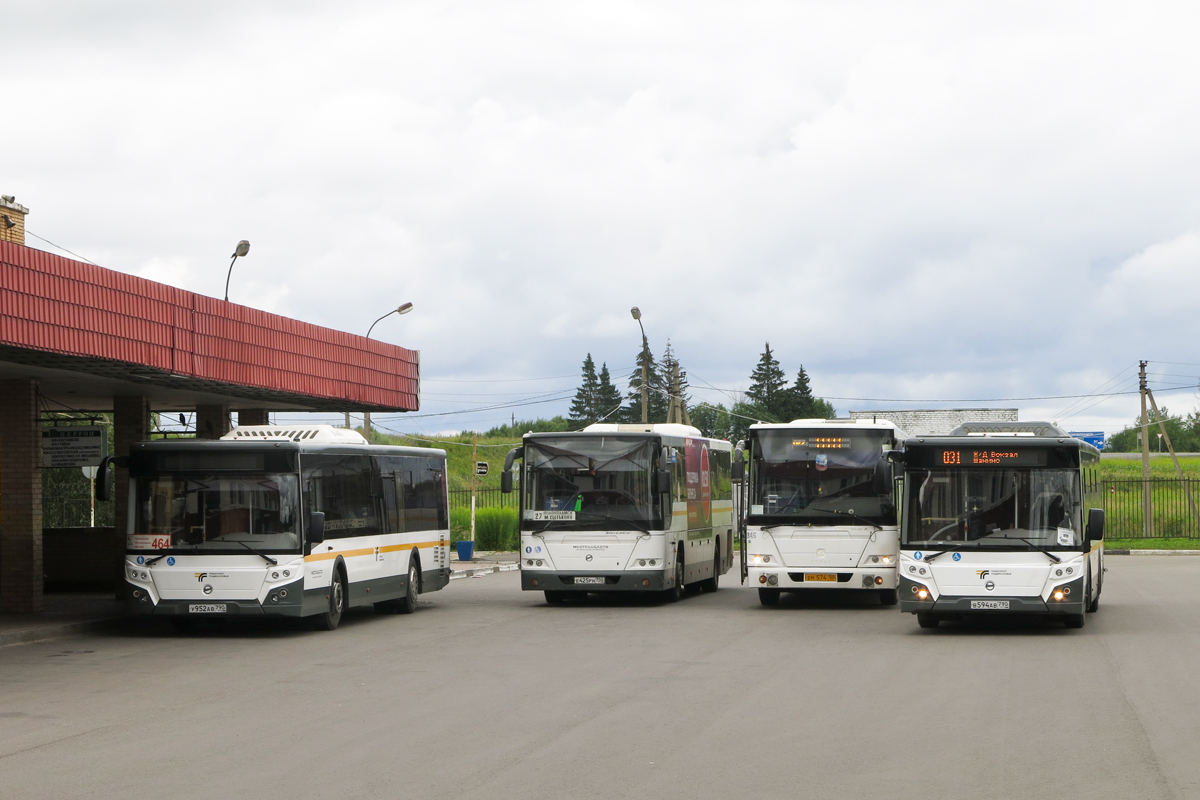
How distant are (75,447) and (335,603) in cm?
887

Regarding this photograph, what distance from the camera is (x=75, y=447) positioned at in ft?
87.4

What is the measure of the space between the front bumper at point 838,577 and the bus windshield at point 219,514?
791cm

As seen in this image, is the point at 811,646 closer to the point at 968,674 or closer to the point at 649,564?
the point at 968,674

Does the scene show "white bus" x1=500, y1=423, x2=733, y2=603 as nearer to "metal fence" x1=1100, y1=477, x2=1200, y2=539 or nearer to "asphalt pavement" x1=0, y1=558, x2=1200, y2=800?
"asphalt pavement" x1=0, y1=558, x2=1200, y2=800

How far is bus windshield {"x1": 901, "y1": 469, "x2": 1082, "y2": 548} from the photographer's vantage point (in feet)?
59.9

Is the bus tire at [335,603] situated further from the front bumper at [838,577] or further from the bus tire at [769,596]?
the bus tire at [769,596]

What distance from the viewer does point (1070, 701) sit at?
12.1 metres

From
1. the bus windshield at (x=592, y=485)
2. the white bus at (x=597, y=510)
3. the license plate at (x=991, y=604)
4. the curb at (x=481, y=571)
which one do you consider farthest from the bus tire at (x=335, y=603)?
the curb at (x=481, y=571)

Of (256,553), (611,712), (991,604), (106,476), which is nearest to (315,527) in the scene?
(256,553)

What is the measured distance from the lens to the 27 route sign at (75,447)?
86.6ft

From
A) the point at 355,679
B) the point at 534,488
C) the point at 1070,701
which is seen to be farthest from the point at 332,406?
the point at 1070,701

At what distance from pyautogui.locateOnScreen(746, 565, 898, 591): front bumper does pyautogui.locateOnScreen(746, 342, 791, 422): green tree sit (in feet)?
316

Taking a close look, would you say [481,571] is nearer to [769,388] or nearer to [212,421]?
[212,421]

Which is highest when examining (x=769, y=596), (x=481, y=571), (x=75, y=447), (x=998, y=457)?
(x=75, y=447)
